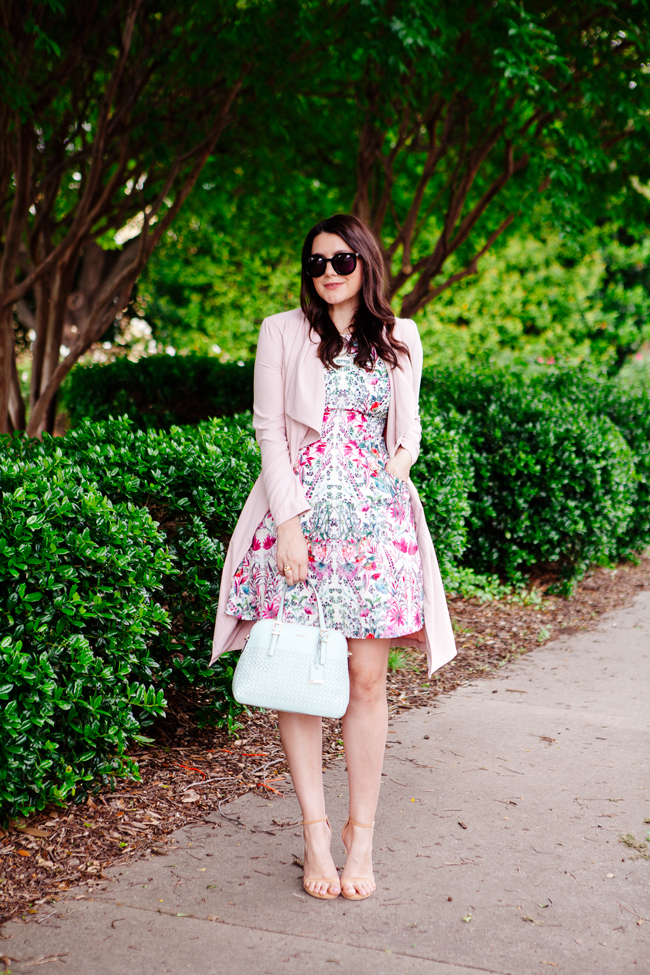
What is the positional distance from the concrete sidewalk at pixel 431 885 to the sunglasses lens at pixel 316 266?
1.95 meters

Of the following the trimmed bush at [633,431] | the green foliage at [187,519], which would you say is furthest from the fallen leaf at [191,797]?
the trimmed bush at [633,431]

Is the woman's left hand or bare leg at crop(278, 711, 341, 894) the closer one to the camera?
bare leg at crop(278, 711, 341, 894)

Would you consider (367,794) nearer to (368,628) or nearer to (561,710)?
(368,628)

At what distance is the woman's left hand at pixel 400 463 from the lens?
272cm

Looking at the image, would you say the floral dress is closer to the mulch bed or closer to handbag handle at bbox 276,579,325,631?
handbag handle at bbox 276,579,325,631

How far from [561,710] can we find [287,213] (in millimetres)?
8454

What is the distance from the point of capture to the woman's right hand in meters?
2.53

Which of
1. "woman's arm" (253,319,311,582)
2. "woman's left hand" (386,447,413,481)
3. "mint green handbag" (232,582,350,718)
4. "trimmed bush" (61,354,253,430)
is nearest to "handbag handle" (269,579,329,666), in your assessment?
"mint green handbag" (232,582,350,718)

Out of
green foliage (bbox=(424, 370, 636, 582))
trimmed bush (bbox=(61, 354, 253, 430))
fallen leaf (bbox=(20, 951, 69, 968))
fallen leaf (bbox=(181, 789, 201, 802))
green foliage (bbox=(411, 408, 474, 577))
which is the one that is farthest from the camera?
trimmed bush (bbox=(61, 354, 253, 430))

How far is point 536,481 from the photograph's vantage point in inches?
244

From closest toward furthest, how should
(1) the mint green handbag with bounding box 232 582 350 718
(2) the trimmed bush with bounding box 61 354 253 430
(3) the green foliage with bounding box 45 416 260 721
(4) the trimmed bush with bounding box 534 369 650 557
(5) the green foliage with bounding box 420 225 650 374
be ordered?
1. (1) the mint green handbag with bounding box 232 582 350 718
2. (3) the green foliage with bounding box 45 416 260 721
3. (4) the trimmed bush with bounding box 534 369 650 557
4. (2) the trimmed bush with bounding box 61 354 253 430
5. (5) the green foliage with bounding box 420 225 650 374

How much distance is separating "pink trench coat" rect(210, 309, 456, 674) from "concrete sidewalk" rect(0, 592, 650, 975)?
693 millimetres

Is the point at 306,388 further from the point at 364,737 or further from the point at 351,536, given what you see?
the point at 364,737

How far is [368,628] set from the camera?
2.56 meters
